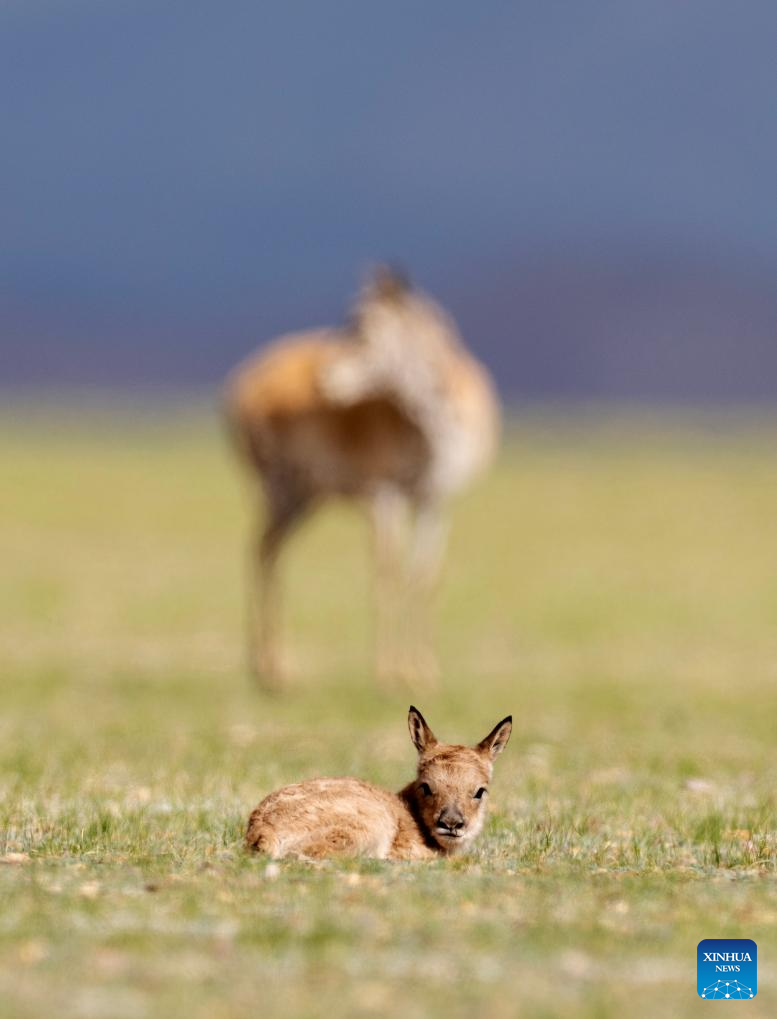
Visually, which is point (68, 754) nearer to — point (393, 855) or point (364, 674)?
point (393, 855)

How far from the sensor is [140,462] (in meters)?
60.2

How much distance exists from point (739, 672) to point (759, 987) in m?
15.2

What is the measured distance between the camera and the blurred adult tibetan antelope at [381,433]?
17922 millimetres

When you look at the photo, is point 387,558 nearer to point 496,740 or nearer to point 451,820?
point 496,740

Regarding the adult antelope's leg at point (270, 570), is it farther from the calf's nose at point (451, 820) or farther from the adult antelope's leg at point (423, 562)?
the calf's nose at point (451, 820)

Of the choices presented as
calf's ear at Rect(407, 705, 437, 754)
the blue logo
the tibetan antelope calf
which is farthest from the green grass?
calf's ear at Rect(407, 705, 437, 754)

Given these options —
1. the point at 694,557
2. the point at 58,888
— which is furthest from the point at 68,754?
the point at 694,557

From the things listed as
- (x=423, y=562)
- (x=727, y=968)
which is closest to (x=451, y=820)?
(x=727, y=968)

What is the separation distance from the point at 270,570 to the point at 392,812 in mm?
11294

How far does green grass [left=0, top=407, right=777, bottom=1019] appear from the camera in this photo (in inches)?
227

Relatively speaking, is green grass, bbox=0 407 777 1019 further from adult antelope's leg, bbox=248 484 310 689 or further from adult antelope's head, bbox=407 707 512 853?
adult antelope's leg, bbox=248 484 310 689

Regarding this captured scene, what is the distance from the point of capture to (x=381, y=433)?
18016mm

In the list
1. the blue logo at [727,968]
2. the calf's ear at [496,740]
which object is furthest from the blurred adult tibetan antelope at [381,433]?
the blue logo at [727,968]

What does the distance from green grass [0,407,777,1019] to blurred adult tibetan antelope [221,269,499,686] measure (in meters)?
1.40
